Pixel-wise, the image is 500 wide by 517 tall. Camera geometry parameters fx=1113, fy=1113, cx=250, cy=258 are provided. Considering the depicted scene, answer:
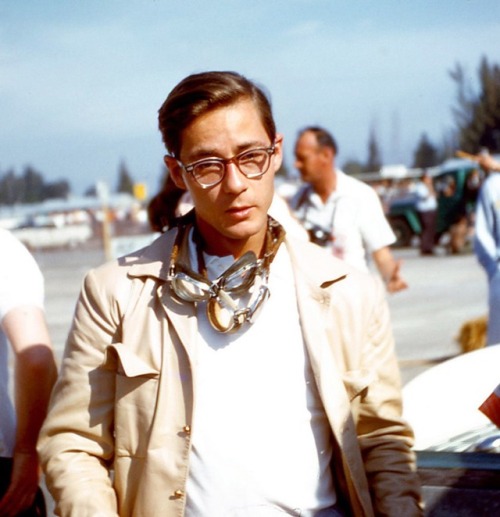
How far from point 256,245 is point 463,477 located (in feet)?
2.41

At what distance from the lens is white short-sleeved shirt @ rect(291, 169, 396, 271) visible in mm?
6949

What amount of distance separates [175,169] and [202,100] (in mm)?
197

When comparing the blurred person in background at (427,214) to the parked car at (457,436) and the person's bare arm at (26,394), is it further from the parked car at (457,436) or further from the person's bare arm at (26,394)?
the person's bare arm at (26,394)

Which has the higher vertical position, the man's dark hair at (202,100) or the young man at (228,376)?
the man's dark hair at (202,100)

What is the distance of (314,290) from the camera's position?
2521 millimetres

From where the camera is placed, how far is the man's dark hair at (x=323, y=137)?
24.7 ft

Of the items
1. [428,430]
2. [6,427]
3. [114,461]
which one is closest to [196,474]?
[114,461]

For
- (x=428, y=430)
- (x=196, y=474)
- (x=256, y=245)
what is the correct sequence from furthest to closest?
(x=428, y=430), (x=256, y=245), (x=196, y=474)

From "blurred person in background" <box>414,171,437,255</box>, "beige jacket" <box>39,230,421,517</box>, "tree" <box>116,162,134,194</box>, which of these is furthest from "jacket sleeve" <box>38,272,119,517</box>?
"tree" <box>116,162,134,194</box>

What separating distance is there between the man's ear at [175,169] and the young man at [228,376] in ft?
0.04

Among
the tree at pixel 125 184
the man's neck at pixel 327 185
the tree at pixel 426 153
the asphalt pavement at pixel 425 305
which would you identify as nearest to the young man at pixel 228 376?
the man's neck at pixel 327 185

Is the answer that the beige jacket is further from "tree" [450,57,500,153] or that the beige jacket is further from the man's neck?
"tree" [450,57,500,153]

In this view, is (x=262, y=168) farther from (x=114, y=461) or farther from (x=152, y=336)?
(x=114, y=461)

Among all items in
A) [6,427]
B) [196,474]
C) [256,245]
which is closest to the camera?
[196,474]
